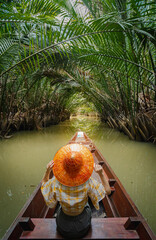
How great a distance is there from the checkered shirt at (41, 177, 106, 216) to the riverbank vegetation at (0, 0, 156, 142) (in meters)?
1.82

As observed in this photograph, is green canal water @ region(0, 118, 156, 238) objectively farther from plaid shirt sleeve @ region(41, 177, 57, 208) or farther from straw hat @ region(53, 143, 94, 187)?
straw hat @ region(53, 143, 94, 187)

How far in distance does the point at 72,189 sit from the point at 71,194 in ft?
0.09

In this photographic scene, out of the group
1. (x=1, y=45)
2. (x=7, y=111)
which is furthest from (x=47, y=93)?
(x=1, y=45)

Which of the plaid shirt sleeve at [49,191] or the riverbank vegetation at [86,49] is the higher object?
the riverbank vegetation at [86,49]

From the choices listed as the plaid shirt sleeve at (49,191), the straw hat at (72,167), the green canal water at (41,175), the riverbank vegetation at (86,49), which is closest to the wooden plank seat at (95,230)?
the plaid shirt sleeve at (49,191)

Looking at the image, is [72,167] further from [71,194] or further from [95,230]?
[95,230]

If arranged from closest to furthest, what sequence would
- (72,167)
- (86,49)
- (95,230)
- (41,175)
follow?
(72,167), (95,230), (41,175), (86,49)

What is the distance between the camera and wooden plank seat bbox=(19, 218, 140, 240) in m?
0.79

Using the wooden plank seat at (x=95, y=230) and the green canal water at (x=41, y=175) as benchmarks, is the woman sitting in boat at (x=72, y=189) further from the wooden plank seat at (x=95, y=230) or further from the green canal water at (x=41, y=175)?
the green canal water at (x=41, y=175)

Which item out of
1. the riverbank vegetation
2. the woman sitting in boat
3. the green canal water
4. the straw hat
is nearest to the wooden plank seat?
the woman sitting in boat

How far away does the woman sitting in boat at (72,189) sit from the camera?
735mm

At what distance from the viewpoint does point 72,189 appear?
2.47 ft

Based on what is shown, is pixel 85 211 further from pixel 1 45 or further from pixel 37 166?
pixel 1 45

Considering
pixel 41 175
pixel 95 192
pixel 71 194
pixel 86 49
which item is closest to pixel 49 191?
pixel 71 194
